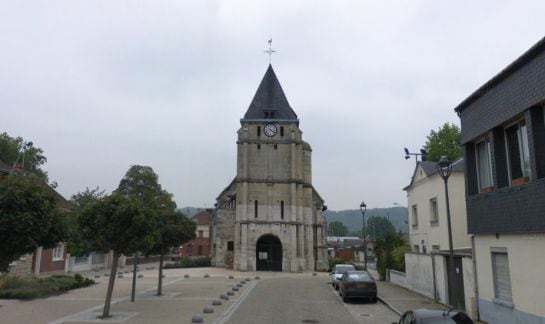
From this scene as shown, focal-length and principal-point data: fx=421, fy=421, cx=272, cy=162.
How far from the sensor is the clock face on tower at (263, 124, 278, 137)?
48312 millimetres

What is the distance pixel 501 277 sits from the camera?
1196cm

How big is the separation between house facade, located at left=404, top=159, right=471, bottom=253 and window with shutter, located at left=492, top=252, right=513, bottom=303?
10748 millimetres

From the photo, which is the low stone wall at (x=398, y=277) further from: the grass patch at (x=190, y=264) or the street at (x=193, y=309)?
the grass patch at (x=190, y=264)

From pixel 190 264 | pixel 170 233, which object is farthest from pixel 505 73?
pixel 190 264

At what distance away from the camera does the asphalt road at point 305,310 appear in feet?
47.2

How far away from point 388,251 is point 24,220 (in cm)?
2294

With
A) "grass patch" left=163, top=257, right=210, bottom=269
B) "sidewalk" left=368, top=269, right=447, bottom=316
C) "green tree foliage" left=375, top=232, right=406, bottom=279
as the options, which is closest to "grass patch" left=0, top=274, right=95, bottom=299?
"sidewalk" left=368, top=269, right=447, bottom=316

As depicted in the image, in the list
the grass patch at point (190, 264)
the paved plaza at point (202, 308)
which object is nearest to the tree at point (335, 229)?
the grass patch at point (190, 264)

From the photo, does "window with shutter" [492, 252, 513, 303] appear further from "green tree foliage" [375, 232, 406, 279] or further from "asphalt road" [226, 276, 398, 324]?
"green tree foliage" [375, 232, 406, 279]

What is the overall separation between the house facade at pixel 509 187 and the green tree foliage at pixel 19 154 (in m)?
41.2

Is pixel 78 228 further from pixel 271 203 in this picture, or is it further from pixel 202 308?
pixel 271 203

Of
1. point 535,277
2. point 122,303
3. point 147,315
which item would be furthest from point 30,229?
Answer: point 535,277

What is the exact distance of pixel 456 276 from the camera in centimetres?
1549

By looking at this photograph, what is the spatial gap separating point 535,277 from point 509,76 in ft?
17.3
